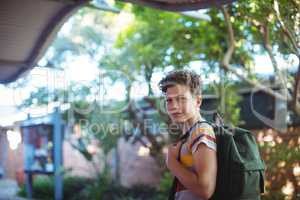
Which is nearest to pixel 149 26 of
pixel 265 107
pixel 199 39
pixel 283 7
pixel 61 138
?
pixel 199 39

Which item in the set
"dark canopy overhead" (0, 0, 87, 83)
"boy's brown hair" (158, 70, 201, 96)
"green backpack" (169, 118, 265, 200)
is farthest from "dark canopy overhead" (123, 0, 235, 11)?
"green backpack" (169, 118, 265, 200)

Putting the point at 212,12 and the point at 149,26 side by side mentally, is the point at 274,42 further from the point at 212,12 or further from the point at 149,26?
the point at 149,26

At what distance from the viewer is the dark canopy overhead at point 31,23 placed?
3496 millimetres

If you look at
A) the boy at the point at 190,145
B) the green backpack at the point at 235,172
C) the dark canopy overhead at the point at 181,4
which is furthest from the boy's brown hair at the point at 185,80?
the dark canopy overhead at the point at 181,4

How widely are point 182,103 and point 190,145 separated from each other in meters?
0.21

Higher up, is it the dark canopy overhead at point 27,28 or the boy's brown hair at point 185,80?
the dark canopy overhead at point 27,28

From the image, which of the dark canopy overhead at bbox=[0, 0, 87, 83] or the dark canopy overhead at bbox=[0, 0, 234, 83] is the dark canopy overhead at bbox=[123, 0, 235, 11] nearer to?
the dark canopy overhead at bbox=[0, 0, 234, 83]

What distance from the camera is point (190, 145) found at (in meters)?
1.67

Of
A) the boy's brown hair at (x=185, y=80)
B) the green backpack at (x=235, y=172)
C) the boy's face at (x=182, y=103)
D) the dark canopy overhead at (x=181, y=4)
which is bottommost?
the green backpack at (x=235, y=172)

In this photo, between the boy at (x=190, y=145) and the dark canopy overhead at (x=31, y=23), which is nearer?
the boy at (x=190, y=145)

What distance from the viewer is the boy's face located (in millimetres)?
1777

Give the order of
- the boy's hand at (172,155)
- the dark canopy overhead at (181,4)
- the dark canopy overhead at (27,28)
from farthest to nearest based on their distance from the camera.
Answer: the dark canopy overhead at (27,28) < the dark canopy overhead at (181,4) < the boy's hand at (172,155)

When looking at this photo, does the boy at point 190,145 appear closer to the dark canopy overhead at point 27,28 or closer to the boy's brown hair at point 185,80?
the boy's brown hair at point 185,80

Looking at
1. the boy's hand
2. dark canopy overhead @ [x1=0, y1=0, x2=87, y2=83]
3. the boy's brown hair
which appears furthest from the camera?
dark canopy overhead @ [x1=0, y1=0, x2=87, y2=83]
